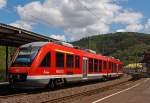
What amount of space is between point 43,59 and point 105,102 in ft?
20.8

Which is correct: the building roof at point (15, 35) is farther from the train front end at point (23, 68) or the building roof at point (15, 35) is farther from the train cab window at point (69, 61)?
the train front end at point (23, 68)

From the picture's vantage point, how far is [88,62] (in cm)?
3180

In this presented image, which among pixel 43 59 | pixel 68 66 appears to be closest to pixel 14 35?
pixel 68 66

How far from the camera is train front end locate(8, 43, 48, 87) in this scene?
67.7 feet

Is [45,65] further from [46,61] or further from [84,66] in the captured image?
[84,66]

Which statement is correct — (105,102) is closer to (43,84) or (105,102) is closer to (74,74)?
(43,84)

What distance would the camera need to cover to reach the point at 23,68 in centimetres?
2081

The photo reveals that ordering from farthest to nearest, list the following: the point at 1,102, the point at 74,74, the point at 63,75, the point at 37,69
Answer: the point at 74,74
the point at 63,75
the point at 37,69
the point at 1,102

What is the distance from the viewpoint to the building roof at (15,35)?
87.2 ft

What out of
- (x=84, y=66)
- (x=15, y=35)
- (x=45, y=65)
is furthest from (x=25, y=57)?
(x=84, y=66)

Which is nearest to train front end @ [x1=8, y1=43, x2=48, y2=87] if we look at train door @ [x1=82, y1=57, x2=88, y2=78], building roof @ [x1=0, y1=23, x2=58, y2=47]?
building roof @ [x1=0, y1=23, x2=58, y2=47]

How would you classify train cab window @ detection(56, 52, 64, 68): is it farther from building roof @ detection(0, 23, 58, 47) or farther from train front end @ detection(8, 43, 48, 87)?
building roof @ detection(0, 23, 58, 47)

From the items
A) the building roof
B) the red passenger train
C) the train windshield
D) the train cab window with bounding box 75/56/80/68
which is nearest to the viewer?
the red passenger train

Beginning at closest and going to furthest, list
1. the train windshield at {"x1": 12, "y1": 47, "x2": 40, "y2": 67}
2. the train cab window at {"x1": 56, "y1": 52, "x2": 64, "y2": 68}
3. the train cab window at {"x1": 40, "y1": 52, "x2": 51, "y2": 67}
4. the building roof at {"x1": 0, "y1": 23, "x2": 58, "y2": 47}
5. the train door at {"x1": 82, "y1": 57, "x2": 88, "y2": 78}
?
1. the train windshield at {"x1": 12, "y1": 47, "x2": 40, "y2": 67}
2. the train cab window at {"x1": 40, "y1": 52, "x2": 51, "y2": 67}
3. the train cab window at {"x1": 56, "y1": 52, "x2": 64, "y2": 68}
4. the building roof at {"x1": 0, "y1": 23, "x2": 58, "y2": 47}
5. the train door at {"x1": 82, "y1": 57, "x2": 88, "y2": 78}
